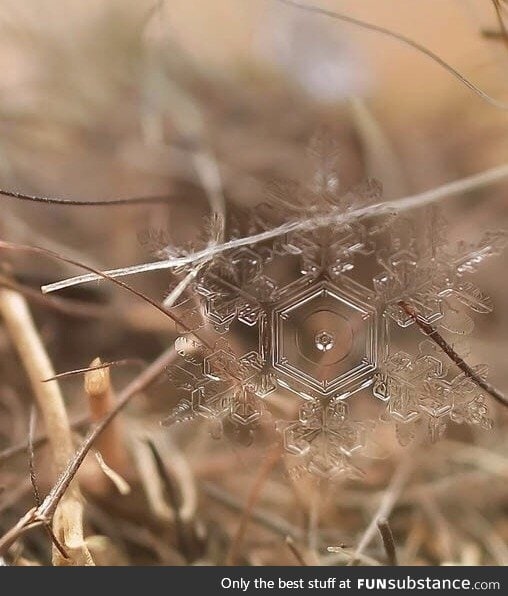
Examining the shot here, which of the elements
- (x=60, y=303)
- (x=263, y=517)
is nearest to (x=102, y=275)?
(x=60, y=303)

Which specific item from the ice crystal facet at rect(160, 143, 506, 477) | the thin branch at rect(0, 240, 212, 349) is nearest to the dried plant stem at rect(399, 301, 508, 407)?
the ice crystal facet at rect(160, 143, 506, 477)

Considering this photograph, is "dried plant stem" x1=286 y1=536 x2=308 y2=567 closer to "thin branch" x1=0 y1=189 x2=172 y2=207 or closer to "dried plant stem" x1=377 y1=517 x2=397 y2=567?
→ "dried plant stem" x1=377 y1=517 x2=397 y2=567

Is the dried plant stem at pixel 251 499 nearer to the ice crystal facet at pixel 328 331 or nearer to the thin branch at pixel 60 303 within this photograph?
the ice crystal facet at pixel 328 331

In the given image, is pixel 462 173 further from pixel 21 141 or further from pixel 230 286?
pixel 21 141

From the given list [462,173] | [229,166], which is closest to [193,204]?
[229,166]
